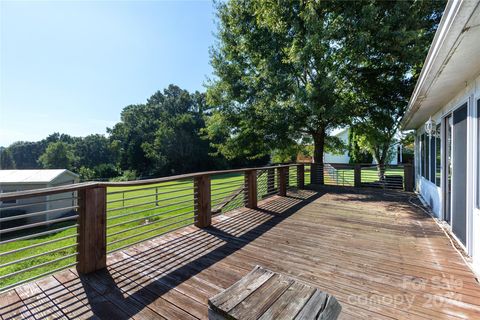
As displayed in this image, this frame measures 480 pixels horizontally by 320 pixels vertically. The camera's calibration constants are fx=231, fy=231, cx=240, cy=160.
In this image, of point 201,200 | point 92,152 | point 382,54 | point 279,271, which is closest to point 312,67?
point 382,54

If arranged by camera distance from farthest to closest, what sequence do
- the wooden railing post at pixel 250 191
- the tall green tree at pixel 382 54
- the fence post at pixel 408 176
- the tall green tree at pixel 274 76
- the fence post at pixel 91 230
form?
the fence post at pixel 408 176, the tall green tree at pixel 274 76, the tall green tree at pixel 382 54, the wooden railing post at pixel 250 191, the fence post at pixel 91 230

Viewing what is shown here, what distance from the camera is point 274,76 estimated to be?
28.2 feet

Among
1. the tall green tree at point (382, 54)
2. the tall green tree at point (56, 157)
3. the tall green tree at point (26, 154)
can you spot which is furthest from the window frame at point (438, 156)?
the tall green tree at point (26, 154)

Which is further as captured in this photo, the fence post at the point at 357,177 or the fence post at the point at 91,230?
the fence post at the point at 357,177

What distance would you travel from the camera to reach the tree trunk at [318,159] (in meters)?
9.53

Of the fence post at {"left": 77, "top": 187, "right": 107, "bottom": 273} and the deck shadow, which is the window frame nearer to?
the deck shadow

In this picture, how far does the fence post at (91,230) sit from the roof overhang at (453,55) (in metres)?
3.54

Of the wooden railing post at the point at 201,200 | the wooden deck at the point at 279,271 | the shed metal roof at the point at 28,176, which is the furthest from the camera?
the shed metal roof at the point at 28,176

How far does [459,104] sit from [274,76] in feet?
19.6

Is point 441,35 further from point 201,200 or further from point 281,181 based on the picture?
point 281,181

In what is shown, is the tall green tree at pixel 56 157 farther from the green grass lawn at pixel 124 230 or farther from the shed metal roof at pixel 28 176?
the green grass lawn at pixel 124 230

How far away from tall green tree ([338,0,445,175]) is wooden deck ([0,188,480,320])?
5.52 m

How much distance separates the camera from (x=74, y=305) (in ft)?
6.66

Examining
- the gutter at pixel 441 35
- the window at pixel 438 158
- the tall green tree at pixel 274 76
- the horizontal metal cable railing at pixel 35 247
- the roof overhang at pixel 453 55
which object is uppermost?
the tall green tree at pixel 274 76
